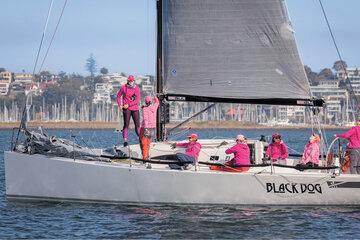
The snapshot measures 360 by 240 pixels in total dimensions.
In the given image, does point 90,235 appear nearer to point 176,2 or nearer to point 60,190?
point 60,190

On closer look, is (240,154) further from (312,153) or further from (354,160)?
(354,160)

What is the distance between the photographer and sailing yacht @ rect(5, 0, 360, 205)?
18.8m

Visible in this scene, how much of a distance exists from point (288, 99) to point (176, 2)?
312 cm

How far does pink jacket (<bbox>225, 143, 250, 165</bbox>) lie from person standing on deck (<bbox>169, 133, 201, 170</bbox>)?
74cm

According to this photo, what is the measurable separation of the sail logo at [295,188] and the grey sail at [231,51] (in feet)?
7.42

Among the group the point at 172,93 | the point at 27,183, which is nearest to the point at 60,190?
the point at 27,183

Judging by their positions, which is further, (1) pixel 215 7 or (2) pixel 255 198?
(1) pixel 215 7

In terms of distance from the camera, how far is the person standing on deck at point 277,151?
1892 centimetres

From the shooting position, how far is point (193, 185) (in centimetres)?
1803

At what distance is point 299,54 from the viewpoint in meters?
19.5

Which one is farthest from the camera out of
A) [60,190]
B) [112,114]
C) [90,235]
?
[112,114]

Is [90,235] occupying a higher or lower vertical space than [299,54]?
lower

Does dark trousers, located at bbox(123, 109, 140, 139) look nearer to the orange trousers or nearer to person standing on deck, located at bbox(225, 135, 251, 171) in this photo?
the orange trousers

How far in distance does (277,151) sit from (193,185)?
2057mm
